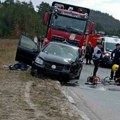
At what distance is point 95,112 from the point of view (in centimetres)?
A: 1166

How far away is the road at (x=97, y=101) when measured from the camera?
1139cm

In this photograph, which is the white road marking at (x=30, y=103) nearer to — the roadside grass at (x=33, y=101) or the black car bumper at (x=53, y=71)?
the roadside grass at (x=33, y=101)

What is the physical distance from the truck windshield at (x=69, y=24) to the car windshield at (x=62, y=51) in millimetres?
6073

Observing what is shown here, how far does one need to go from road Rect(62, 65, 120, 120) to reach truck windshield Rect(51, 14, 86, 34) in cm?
734

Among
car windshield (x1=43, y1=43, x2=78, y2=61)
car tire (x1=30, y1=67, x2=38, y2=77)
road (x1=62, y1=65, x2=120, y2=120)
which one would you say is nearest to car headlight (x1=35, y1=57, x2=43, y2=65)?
car tire (x1=30, y1=67, x2=38, y2=77)

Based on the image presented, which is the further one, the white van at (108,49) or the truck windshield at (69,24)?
the white van at (108,49)

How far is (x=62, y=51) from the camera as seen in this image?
64.8 feet

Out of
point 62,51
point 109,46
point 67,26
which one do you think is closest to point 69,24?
point 67,26

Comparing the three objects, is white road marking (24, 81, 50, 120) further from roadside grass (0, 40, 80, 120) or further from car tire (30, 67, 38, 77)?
car tire (30, 67, 38, 77)

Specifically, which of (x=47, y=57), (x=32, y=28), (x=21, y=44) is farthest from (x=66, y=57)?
(x=32, y=28)

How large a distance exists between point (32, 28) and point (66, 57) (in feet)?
326

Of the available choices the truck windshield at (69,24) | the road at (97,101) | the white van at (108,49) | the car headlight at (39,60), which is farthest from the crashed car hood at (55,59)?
the white van at (108,49)

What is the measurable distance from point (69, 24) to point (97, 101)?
13.0m

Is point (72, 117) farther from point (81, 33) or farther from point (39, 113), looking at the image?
point (81, 33)
